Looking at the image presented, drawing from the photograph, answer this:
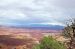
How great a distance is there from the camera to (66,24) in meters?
115

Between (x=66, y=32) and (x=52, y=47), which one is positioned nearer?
(x=52, y=47)

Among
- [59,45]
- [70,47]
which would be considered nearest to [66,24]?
[70,47]

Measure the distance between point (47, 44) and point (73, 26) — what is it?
22450mm

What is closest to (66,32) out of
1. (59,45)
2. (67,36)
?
(67,36)

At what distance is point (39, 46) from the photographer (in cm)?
9594

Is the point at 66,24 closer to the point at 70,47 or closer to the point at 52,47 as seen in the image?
the point at 70,47

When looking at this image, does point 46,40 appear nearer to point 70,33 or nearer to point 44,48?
point 44,48

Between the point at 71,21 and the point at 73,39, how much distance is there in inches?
309

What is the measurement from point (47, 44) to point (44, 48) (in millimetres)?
1857

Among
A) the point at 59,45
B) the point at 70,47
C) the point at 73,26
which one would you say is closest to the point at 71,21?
the point at 73,26

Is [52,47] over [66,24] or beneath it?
beneath

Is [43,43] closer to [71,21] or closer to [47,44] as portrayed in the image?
[47,44]

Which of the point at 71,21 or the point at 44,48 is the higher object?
the point at 71,21

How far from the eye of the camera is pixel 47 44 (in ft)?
307
